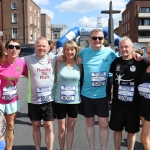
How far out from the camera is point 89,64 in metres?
3.87

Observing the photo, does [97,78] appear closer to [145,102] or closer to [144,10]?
[145,102]

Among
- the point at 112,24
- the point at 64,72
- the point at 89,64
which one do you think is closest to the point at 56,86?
the point at 64,72

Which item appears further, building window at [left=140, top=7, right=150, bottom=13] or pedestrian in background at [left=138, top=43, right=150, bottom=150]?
building window at [left=140, top=7, right=150, bottom=13]

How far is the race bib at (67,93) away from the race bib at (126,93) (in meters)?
0.74

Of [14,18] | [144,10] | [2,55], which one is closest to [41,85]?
[2,55]

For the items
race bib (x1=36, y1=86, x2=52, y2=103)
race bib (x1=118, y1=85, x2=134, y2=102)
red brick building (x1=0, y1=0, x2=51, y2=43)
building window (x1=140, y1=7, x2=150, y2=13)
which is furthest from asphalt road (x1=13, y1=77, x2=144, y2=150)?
building window (x1=140, y1=7, x2=150, y2=13)

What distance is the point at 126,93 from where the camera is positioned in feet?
11.9

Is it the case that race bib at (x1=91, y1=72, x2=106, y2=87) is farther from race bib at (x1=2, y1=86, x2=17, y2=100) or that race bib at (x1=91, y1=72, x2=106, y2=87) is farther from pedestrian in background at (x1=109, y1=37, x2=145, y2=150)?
race bib at (x1=2, y1=86, x2=17, y2=100)

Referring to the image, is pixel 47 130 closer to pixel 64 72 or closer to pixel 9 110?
pixel 9 110

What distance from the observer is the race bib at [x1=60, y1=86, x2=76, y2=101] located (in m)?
3.79

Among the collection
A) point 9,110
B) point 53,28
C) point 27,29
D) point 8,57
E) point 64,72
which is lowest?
point 9,110

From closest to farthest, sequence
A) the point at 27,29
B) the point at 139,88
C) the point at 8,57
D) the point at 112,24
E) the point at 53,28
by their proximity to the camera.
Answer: the point at 139,88
the point at 8,57
the point at 112,24
the point at 27,29
the point at 53,28

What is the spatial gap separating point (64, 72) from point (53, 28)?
296ft

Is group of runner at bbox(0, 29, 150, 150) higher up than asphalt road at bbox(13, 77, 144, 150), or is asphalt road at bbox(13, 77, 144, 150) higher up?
group of runner at bbox(0, 29, 150, 150)
